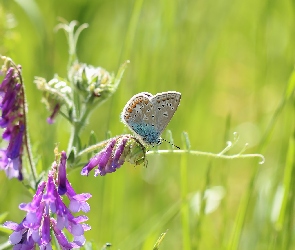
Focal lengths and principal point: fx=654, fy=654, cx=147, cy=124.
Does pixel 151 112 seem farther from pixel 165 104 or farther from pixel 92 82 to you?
pixel 92 82

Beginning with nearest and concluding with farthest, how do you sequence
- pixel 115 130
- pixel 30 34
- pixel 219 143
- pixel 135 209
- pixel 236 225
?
pixel 236 225 < pixel 115 130 < pixel 135 209 < pixel 219 143 < pixel 30 34

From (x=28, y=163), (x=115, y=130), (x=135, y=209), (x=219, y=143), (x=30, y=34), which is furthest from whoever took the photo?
(x=30, y=34)

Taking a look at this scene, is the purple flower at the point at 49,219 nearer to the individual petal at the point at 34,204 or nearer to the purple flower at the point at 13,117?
the individual petal at the point at 34,204

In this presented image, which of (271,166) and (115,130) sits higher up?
(115,130)

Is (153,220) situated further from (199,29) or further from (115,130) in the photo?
(199,29)

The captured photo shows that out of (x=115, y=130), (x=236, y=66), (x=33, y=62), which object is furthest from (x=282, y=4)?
(x=115, y=130)

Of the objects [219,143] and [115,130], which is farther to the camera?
[219,143]

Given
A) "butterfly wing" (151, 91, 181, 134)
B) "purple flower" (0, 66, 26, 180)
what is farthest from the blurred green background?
"butterfly wing" (151, 91, 181, 134)

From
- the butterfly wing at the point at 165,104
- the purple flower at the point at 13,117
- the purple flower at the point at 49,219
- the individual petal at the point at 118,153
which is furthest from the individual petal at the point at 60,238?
the butterfly wing at the point at 165,104
